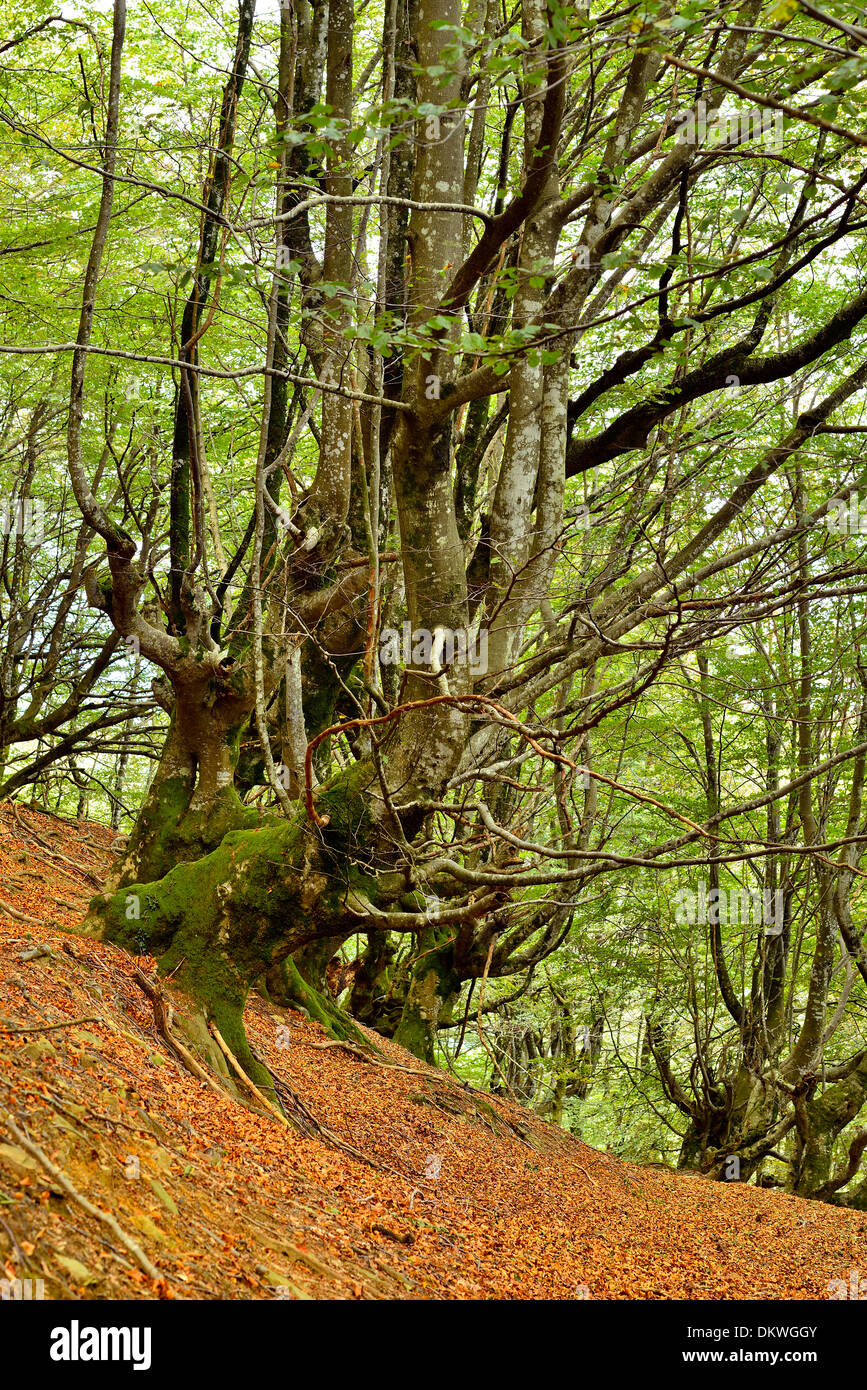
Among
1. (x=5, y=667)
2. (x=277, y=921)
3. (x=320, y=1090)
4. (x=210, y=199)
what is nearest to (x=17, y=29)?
(x=210, y=199)

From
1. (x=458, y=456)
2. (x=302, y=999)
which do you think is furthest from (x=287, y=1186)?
(x=458, y=456)

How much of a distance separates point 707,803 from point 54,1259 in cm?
935

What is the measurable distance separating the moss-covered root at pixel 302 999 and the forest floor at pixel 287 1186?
0.56 ft

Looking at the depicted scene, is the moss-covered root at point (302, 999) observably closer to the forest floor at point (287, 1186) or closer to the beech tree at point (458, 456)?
the beech tree at point (458, 456)

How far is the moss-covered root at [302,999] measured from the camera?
813 cm

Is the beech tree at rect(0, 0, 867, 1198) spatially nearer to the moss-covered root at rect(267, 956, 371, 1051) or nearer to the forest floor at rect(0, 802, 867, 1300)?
the moss-covered root at rect(267, 956, 371, 1051)

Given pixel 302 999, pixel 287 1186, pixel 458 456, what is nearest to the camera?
pixel 287 1186

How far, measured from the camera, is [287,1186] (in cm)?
404

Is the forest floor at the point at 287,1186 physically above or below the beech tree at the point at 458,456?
below

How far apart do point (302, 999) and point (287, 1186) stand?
4.28m

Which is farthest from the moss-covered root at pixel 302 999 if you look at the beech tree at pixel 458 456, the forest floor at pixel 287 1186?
the forest floor at pixel 287 1186

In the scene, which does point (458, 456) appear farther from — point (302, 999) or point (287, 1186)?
point (287, 1186)

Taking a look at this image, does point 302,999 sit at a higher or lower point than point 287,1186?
higher

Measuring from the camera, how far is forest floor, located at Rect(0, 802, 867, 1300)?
2.76m
